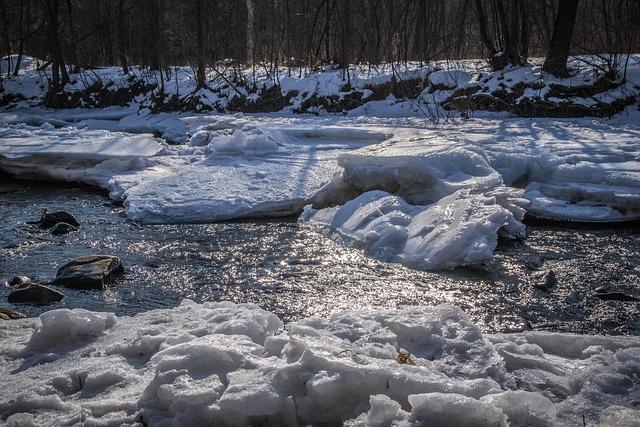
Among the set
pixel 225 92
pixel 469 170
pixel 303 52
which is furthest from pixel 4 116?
pixel 469 170

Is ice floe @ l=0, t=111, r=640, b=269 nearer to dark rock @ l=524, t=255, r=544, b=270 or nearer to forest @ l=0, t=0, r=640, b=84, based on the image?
dark rock @ l=524, t=255, r=544, b=270

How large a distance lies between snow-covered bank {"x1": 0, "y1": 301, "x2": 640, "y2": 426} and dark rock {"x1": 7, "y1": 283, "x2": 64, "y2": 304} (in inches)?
37.9

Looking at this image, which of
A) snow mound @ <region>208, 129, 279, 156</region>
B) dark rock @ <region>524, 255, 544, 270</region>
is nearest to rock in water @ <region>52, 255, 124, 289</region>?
dark rock @ <region>524, 255, 544, 270</region>

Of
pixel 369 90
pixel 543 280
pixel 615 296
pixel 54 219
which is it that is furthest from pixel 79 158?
pixel 369 90

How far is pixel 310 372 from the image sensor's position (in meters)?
2.49

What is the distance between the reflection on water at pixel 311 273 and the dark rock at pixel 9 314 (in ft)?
0.70

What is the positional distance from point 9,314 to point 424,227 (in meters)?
3.59

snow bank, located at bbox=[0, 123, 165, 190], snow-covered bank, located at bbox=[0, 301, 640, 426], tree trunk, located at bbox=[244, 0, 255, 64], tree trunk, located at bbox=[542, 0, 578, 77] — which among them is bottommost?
snow-covered bank, located at bbox=[0, 301, 640, 426]

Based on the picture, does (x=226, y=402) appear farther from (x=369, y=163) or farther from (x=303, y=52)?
(x=303, y=52)

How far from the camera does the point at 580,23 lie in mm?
16484

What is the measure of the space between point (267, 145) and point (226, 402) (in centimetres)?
734

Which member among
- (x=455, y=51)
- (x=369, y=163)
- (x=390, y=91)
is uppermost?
(x=455, y=51)

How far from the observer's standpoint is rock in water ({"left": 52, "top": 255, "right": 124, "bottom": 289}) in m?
4.62

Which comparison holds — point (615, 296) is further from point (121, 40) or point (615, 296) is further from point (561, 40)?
point (121, 40)
